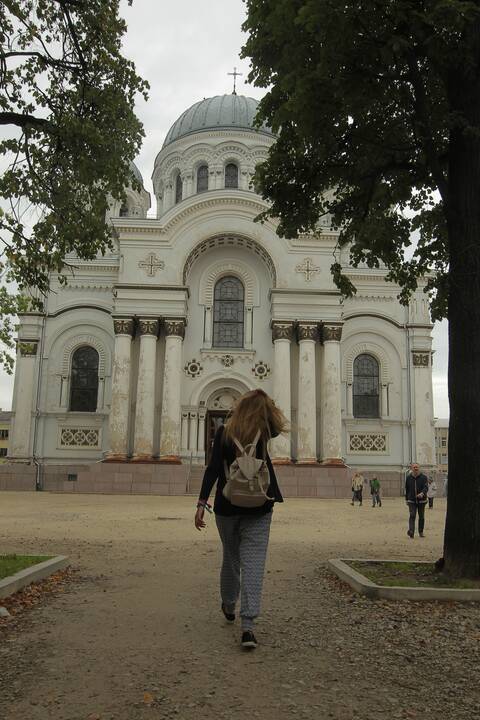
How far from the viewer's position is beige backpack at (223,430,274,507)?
205 inches

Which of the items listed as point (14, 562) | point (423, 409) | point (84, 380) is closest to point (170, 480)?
point (84, 380)

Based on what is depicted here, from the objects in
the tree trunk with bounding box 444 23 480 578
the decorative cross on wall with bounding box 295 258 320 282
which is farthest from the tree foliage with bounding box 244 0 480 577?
the decorative cross on wall with bounding box 295 258 320 282

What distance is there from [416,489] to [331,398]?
1801cm

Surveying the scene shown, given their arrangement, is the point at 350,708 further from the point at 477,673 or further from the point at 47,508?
the point at 47,508

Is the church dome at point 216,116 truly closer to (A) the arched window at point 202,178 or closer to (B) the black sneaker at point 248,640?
(A) the arched window at point 202,178

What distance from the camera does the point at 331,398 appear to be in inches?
1280

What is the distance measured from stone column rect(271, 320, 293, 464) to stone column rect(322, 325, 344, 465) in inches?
68.3

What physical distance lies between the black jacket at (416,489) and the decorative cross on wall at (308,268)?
2017 cm

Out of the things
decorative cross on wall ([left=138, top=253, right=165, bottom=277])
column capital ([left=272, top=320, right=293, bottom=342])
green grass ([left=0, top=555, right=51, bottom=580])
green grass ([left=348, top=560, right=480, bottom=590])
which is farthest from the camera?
decorative cross on wall ([left=138, top=253, right=165, bottom=277])

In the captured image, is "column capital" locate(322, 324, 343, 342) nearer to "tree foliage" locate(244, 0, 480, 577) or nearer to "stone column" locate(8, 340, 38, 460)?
"stone column" locate(8, 340, 38, 460)

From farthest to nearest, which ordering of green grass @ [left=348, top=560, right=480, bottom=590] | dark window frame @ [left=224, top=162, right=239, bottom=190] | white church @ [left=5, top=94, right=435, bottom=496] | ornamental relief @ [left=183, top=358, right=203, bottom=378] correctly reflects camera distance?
dark window frame @ [left=224, top=162, right=239, bottom=190], ornamental relief @ [left=183, top=358, right=203, bottom=378], white church @ [left=5, top=94, right=435, bottom=496], green grass @ [left=348, top=560, right=480, bottom=590]

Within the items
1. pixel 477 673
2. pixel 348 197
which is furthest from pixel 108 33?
pixel 477 673

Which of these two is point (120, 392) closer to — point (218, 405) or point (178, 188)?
point (218, 405)

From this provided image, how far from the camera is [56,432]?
111ft
